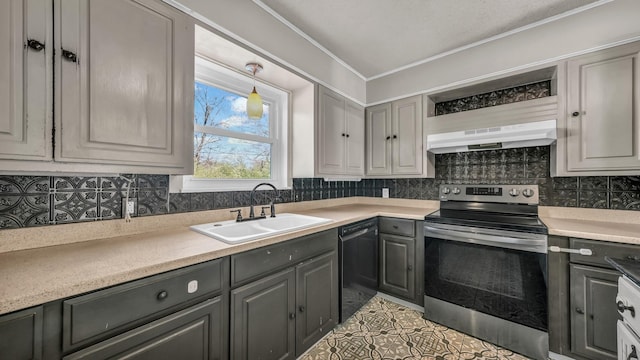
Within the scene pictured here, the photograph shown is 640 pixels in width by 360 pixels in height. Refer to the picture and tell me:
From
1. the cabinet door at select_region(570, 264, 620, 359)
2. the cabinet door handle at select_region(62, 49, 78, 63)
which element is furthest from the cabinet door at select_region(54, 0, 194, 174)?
the cabinet door at select_region(570, 264, 620, 359)

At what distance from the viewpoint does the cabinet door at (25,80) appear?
34.4 inches

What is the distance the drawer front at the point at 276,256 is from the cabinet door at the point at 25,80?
0.90m

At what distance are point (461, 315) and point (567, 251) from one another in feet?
2.82

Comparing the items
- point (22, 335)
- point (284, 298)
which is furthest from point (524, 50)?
point (22, 335)

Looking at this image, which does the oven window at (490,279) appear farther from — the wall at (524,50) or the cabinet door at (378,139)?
the wall at (524,50)

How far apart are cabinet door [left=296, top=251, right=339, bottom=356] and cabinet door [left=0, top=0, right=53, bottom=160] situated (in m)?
1.35

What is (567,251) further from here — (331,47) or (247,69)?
(247,69)

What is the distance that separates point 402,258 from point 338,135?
136 centimetres

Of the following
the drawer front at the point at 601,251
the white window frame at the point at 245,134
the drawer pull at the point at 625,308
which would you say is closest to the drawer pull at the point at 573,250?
the drawer front at the point at 601,251

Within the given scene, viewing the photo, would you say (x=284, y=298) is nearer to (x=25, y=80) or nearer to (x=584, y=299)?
(x=25, y=80)

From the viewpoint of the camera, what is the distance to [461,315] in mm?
1938

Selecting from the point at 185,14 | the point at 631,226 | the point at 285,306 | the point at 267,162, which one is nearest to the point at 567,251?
the point at 631,226

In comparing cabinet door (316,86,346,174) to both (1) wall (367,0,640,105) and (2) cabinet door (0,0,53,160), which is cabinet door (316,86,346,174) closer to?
(1) wall (367,0,640,105)

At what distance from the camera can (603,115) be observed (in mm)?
1715
